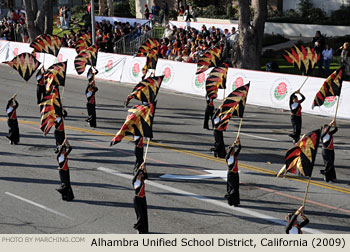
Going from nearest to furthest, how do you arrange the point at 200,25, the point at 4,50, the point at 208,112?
the point at 208,112 < the point at 4,50 < the point at 200,25

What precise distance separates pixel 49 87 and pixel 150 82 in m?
4.68

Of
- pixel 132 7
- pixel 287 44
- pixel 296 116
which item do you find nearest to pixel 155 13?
pixel 132 7

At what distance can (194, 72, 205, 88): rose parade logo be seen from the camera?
2523cm

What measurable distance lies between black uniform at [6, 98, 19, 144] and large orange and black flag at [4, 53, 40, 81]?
178 centimetres

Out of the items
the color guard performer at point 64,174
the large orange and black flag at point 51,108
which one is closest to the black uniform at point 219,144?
the large orange and black flag at point 51,108

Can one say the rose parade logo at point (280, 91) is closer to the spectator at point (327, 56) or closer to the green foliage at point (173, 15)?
the spectator at point (327, 56)

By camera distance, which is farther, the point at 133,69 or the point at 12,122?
the point at 133,69

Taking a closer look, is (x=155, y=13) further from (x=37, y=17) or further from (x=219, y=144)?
(x=219, y=144)

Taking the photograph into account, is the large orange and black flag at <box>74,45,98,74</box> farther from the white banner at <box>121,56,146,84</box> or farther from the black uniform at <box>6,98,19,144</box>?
the white banner at <box>121,56,146,84</box>

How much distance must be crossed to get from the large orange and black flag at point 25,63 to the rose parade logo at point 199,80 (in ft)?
25.9

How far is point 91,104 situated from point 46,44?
4.21 metres

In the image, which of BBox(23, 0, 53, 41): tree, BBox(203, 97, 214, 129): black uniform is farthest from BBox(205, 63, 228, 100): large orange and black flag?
BBox(23, 0, 53, 41): tree

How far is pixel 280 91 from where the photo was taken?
74.6ft

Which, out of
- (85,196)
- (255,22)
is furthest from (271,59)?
(85,196)
